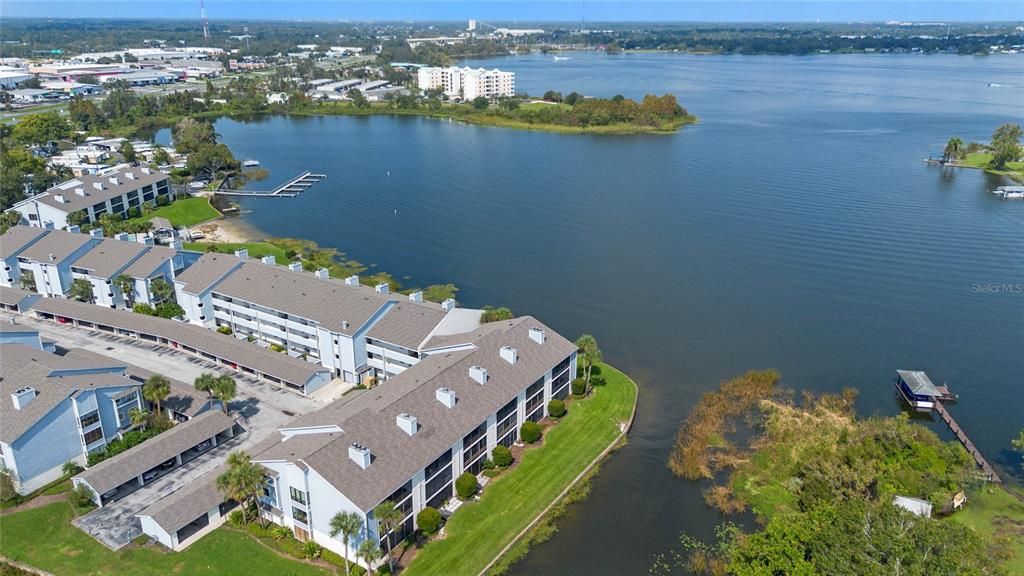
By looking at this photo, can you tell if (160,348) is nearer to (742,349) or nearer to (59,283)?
(59,283)

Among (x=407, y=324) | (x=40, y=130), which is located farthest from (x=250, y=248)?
(x=40, y=130)

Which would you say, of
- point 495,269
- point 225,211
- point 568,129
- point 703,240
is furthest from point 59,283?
point 568,129

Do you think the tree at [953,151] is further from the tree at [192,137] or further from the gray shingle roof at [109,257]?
the tree at [192,137]

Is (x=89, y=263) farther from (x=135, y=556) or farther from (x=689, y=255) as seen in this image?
(x=689, y=255)

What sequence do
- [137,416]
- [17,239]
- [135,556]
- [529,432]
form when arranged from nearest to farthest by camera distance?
[135,556] < [137,416] < [529,432] < [17,239]

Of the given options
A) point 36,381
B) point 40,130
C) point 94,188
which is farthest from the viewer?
point 40,130

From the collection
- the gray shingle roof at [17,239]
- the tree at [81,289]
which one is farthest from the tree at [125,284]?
the gray shingle roof at [17,239]
